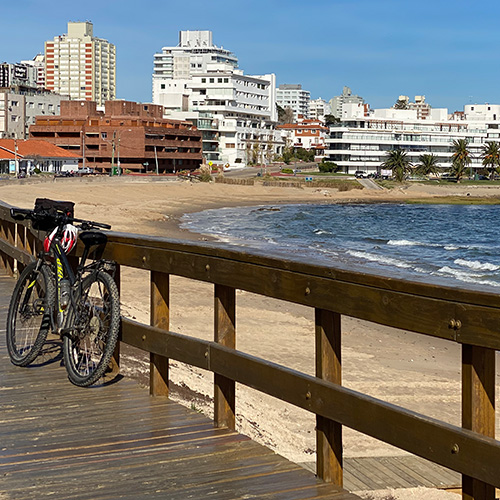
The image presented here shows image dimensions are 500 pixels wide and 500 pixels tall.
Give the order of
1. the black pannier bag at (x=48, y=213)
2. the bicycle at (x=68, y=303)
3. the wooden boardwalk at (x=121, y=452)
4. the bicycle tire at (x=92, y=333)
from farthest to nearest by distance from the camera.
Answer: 1. the black pannier bag at (x=48, y=213)
2. the bicycle at (x=68, y=303)
3. the bicycle tire at (x=92, y=333)
4. the wooden boardwalk at (x=121, y=452)

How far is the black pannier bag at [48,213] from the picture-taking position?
21.4 ft

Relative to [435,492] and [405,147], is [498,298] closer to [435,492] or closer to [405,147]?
[435,492]

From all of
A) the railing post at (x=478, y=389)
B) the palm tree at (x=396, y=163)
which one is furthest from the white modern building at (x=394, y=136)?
the railing post at (x=478, y=389)

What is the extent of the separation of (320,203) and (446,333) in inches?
3756

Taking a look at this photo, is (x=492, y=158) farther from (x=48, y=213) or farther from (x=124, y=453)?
(x=124, y=453)

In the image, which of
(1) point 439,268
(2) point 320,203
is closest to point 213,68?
(2) point 320,203

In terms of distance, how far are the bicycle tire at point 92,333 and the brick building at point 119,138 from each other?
110294mm

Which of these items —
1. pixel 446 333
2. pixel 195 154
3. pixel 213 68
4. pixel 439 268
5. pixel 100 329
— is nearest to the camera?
pixel 446 333

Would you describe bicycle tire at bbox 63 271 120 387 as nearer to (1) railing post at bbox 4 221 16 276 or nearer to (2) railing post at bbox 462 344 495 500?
(2) railing post at bbox 462 344 495 500

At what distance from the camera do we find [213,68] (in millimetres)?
170250

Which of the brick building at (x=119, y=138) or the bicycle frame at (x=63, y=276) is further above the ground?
the brick building at (x=119, y=138)

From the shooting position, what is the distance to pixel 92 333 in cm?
599

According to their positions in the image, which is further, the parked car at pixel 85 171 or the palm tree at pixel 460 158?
the palm tree at pixel 460 158

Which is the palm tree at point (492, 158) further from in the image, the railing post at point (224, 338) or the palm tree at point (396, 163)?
the railing post at point (224, 338)
